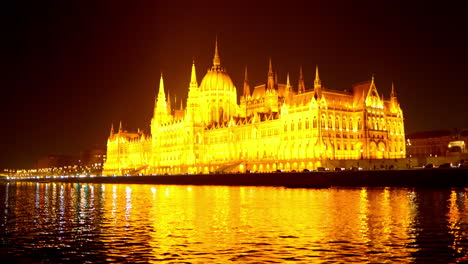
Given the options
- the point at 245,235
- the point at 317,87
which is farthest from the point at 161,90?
the point at 245,235

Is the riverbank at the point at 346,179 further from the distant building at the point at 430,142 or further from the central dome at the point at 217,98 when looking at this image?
the distant building at the point at 430,142

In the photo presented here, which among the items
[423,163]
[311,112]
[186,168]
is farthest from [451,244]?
[186,168]

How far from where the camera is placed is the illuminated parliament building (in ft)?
354

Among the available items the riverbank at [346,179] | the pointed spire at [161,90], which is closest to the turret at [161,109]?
the pointed spire at [161,90]

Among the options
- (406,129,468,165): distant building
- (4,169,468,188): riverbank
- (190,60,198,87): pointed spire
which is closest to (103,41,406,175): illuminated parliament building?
(190,60,198,87): pointed spire

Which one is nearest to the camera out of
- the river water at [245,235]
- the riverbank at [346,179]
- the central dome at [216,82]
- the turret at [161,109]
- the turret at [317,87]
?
the river water at [245,235]

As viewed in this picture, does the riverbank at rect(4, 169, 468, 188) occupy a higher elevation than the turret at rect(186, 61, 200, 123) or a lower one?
lower

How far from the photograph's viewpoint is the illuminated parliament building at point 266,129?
354 feet

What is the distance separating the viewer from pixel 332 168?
99875mm

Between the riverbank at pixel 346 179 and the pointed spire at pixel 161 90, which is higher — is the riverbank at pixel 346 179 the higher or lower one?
the lower one

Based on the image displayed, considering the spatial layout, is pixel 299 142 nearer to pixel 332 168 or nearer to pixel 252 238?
pixel 332 168

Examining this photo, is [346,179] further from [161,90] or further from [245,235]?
[161,90]

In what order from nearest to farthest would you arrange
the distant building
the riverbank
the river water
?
the river water, the riverbank, the distant building

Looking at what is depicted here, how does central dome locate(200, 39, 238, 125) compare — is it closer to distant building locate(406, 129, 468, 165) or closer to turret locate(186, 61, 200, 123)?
turret locate(186, 61, 200, 123)
